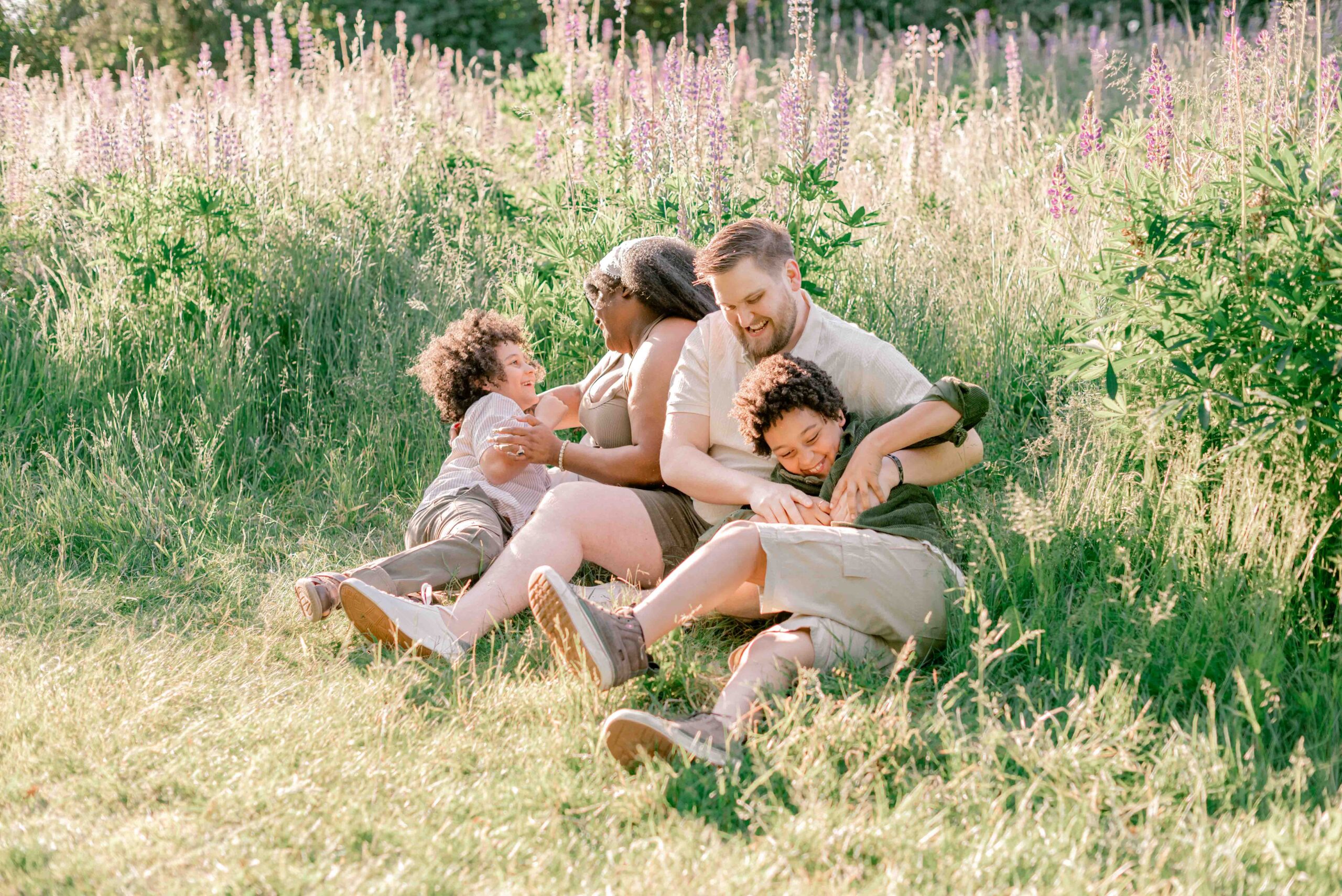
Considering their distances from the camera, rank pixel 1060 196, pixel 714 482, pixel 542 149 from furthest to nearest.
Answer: pixel 542 149, pixel 1060 196, pixel 714 482

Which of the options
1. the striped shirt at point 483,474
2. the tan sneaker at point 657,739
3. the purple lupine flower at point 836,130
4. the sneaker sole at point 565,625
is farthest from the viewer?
the purple lupine flower at point 836,130

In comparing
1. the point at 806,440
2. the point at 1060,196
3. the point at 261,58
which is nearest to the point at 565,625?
the point at 806,440

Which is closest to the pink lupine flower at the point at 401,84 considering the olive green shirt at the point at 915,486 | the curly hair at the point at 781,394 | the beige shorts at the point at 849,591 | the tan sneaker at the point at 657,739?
the curly hair at the point at 781,394

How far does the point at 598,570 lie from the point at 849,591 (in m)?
1.35

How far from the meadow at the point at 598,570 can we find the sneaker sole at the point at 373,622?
0.18 ft

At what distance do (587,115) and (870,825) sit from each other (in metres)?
6.15

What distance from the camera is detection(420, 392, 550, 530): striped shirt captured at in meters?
3.99

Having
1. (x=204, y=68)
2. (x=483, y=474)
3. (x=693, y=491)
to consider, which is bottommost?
(x=483, y=474)

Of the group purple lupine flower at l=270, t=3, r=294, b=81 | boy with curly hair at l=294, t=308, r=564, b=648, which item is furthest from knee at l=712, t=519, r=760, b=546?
purple lupine flower at l=270, t=3, r=294, b=81

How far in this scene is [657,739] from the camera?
2596mm

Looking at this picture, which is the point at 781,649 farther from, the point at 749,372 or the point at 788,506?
the point at 749,372

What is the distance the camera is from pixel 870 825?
2350 mm

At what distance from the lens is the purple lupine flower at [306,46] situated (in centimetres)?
686

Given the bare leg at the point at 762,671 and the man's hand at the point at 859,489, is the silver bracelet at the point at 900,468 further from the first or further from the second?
the bare leg at the point at 762,671
